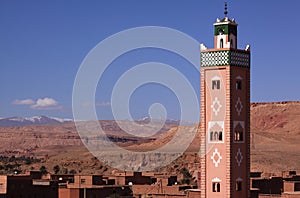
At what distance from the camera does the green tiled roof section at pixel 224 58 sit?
26.9 m

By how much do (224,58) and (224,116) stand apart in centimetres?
204

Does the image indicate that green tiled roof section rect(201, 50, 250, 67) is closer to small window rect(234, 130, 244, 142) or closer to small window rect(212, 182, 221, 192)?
small window rect(234, 130, 244, 142)

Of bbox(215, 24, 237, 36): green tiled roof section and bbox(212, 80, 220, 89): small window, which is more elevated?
bbox(215, 24, 237, 36): green tiled roof section

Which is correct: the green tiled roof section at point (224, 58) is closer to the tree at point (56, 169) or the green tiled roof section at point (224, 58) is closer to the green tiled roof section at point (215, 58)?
the green tiled roof section at point (215, 58)

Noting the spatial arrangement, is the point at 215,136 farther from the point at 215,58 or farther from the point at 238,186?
the point at 215,58

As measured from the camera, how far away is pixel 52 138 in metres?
151

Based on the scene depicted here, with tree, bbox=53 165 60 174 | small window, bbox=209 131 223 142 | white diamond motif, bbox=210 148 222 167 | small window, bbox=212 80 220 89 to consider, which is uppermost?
small window, bbox=212 80 220 89

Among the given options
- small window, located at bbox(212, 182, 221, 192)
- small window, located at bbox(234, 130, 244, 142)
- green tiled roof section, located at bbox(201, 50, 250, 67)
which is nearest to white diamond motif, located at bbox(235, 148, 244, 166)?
small window, located at bbox(234, 130, 244, 142)

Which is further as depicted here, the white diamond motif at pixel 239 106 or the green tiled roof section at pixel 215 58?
the white diamond motif at pixel 239 106

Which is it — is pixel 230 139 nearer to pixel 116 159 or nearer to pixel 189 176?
pixel 189 176

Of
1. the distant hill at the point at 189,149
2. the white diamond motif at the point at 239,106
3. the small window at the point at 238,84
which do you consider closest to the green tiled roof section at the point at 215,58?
the small window at the point at 238,84

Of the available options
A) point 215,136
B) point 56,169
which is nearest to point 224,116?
point 215,136

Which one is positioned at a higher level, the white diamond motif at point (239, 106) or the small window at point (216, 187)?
the white diamond motif at point (239, 106)

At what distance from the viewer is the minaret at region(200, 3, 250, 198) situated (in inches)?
1059
